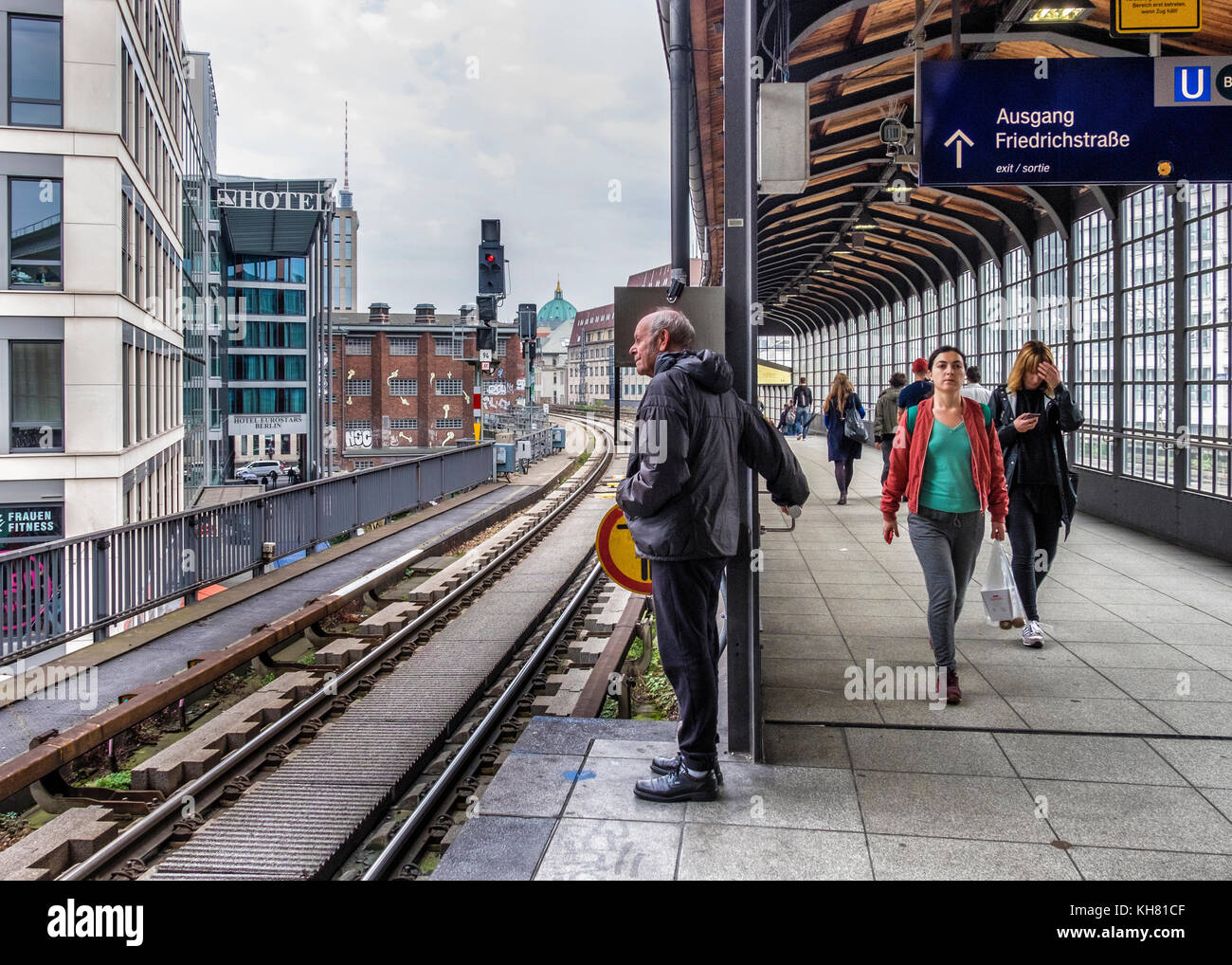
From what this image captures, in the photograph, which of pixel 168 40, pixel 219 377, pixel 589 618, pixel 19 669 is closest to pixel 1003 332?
pixel 589 618

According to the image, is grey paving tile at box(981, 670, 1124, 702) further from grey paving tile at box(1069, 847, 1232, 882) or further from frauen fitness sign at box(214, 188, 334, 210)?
frauen fitness sign at box(214, 188, 334, 210)

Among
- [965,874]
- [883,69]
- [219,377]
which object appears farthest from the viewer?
[219,377]

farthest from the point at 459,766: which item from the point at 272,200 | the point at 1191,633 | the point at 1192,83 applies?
the point at 272,200

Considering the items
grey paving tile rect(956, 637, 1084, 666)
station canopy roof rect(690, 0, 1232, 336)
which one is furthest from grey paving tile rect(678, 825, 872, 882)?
station canopy roof rect(690, 0, 1232, 336)

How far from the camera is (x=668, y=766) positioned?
4.50m

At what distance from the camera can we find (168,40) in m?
33.3

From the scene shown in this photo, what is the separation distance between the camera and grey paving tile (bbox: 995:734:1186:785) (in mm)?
4688

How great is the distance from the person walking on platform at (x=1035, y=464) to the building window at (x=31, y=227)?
20.8 metres

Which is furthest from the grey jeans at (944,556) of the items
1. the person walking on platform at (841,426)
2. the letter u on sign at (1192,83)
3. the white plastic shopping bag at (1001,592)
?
the person walking on platform at (841,426)

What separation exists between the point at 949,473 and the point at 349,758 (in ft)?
13.4

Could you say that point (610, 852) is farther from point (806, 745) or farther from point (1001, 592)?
point (1001, 592)

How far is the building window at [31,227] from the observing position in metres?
21.9
